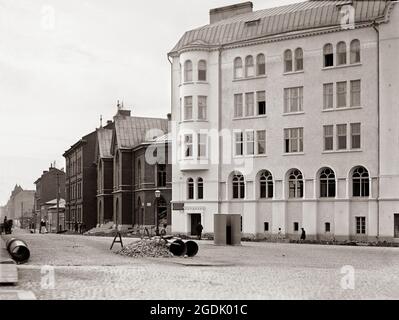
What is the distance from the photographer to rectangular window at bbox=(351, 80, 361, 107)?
153ft

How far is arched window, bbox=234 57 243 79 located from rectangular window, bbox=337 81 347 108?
8365 millimetres

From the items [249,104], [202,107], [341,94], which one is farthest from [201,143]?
[341,94]

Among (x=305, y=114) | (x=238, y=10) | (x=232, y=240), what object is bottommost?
(x=232, y=240)

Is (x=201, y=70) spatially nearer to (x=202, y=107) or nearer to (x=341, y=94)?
(x=202, y=107)

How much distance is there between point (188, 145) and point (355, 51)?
49.8 feet

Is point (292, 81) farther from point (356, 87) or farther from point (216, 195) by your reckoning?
point (216, 195)

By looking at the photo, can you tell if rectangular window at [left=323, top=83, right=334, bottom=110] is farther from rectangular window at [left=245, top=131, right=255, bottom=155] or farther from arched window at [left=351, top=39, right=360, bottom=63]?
rectangular window at [left=245, top=131, right=255, bottom=155]

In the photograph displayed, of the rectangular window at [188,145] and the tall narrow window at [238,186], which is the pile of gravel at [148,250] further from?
the rectangular window at [188,145]

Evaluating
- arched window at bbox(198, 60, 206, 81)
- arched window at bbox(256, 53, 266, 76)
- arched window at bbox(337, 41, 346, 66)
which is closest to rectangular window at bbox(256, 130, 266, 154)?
arched window at bbox(256, 53, 266, 76)

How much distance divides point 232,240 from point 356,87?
50.1 ft

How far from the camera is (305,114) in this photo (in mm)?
48906

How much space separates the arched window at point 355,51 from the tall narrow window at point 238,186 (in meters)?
12.5

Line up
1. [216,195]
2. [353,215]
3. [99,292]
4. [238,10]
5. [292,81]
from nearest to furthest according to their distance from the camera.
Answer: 1. [99,292]
2. [353,215]
3. [292,81]
4. [216,195]
5. [238,10]
